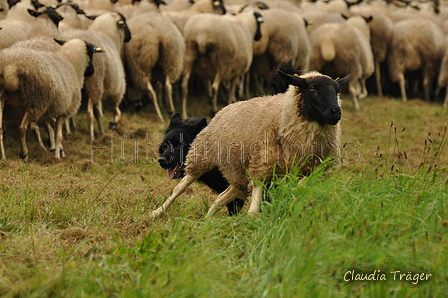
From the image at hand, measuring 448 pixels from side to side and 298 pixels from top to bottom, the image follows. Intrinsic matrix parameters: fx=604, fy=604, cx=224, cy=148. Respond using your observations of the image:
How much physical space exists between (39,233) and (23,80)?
3.17 m

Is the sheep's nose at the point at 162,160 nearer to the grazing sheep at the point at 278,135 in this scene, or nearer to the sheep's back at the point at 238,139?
the sheep's back at the point at 238,139

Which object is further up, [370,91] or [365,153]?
[365,153]

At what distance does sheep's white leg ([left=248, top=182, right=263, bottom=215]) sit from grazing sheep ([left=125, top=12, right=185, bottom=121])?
575cm

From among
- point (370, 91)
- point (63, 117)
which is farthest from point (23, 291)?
point (370, 91)

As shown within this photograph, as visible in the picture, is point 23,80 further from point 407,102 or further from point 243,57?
point 407,102

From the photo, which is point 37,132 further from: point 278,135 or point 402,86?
point 402,86

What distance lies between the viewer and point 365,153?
25.7ft

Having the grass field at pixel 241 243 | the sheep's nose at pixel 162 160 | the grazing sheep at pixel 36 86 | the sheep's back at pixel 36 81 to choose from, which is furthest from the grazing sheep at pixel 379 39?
the sheep's nose at pixel 162 160

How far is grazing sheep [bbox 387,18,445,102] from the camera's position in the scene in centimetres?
1277

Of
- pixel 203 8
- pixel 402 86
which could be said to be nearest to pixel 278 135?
pixel 203 8

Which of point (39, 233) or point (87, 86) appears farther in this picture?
point (87, 86)

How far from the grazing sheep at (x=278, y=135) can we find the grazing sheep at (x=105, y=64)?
13.4 feet

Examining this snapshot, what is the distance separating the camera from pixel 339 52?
37.1ft

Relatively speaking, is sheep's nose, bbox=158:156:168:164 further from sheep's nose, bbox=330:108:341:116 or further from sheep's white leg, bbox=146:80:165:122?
sheep's white leg, bbox=146:80:165:122
